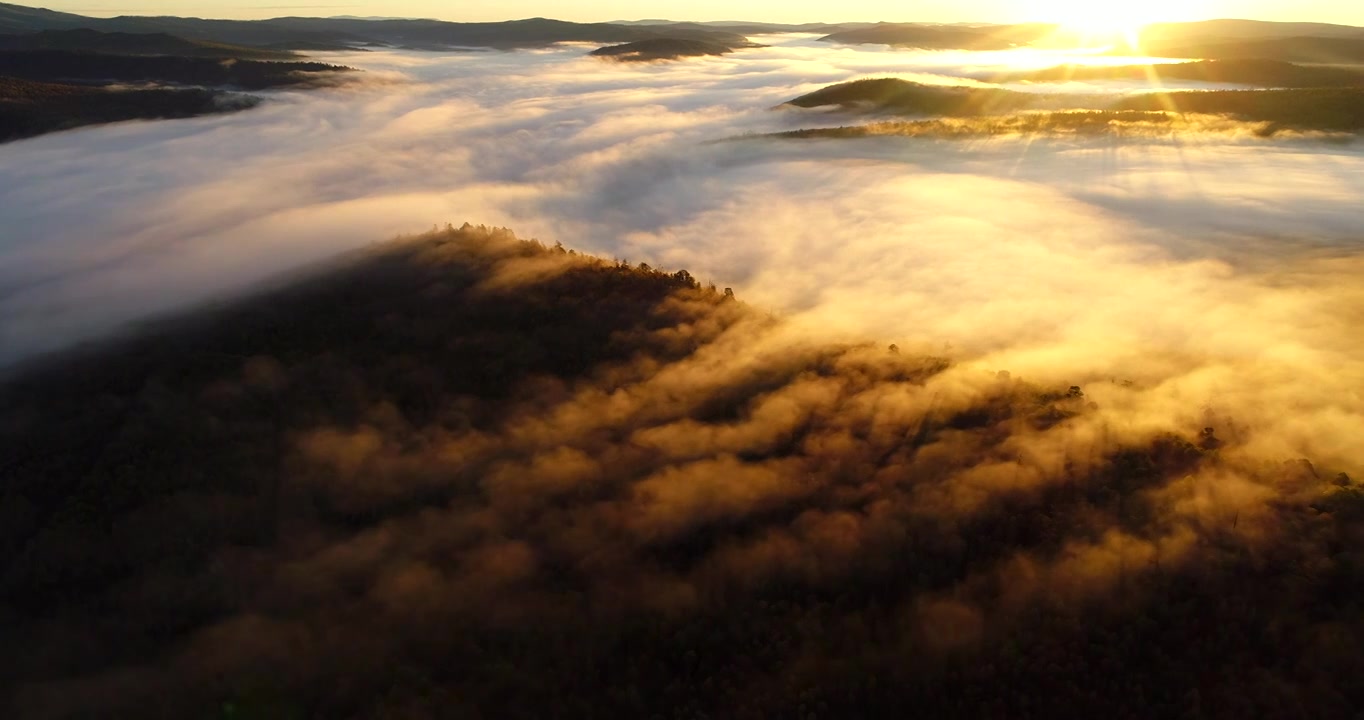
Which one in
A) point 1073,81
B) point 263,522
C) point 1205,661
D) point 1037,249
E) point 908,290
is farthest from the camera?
point 1073,81

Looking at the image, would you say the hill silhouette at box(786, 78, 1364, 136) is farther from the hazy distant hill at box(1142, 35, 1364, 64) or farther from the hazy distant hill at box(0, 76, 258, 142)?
the hazy distant hill at box(0, 76, 258, 142)

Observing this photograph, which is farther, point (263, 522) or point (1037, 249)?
point (1037, 249)

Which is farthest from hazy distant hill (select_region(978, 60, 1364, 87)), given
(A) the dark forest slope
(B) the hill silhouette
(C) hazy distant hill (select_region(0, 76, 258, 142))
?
(C) hazy distant hill (select_region(0, 76, 258, 142))

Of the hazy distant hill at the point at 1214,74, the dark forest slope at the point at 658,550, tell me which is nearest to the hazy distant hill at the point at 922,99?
the hazy distant hill at the point at 1214,74

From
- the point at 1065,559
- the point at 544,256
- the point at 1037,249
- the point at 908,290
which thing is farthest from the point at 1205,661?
the point at 544,256

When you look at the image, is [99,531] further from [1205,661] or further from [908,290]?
[908,290]

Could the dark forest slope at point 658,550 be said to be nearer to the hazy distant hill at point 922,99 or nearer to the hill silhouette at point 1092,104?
the hill silhouette at point 1092,104
